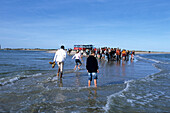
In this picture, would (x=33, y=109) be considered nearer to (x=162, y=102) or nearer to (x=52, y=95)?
(x=52, y=95)

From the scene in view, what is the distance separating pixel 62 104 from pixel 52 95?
1128 millimetres

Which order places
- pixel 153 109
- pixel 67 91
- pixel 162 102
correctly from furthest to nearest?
pixel 67 91, pixel 162 102, pixel 153 109

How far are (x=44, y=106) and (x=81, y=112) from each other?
122 centimetres

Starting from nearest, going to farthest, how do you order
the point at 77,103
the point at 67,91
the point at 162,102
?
the point at 77,103 < the point at 162,102 < the point at 67,91

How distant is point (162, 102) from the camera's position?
223 inches

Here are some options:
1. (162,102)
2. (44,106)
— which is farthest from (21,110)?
(162,102)

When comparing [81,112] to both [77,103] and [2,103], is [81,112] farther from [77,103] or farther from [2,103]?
[2,103]

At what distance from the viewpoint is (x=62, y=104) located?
515cm

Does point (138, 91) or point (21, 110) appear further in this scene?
point (138, 91)

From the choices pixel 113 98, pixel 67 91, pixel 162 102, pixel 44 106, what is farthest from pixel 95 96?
pixel 162 102

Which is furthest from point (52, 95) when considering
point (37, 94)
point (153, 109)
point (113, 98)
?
point (153, 109)

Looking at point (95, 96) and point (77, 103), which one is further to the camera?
point (95, 96)

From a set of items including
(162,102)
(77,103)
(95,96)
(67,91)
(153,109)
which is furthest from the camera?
(67,91)

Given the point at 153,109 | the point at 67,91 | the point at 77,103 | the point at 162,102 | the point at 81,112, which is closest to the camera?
the point at 81,112
